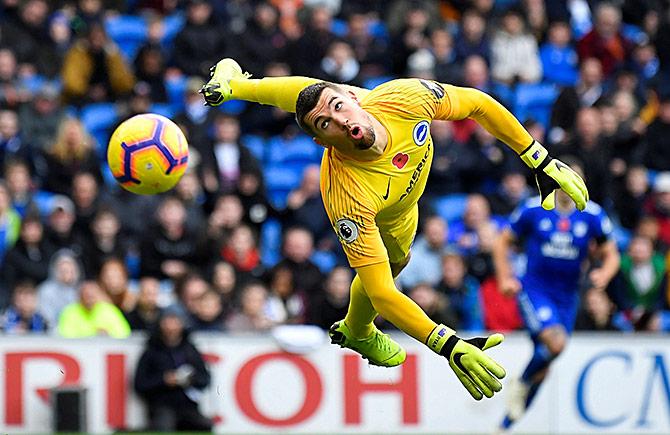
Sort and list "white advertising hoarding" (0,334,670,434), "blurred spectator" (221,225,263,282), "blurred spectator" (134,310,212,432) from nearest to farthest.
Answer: "blurred spectator" (134,310,212,432)
"white advertising hoarding" (0,334,670,434)
"blurred spectator" (221,225,263,282)

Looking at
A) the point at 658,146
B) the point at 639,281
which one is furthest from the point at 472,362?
the point at 658,146

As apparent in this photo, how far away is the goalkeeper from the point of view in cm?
726

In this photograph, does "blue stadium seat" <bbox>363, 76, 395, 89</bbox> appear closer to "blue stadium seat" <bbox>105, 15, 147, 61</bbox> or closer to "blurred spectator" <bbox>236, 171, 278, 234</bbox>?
"blurred spectator" <bbox>236, 171, 278, 234</bbox>

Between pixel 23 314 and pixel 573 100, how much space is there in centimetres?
651

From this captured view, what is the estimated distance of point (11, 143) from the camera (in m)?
14.2

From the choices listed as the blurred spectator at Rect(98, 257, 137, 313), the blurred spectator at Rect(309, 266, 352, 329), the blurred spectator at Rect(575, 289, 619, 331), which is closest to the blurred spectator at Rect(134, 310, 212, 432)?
the blurred spectator at Rect(98, 257, 137, 313)

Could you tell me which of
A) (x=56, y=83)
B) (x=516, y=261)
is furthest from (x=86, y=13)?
(x=516, y=261)

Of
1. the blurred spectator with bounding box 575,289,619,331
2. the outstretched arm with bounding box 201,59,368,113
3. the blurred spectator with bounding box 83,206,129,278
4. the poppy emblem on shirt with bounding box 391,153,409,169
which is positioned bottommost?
the blurred spectator with bounding box 575,289,619,331

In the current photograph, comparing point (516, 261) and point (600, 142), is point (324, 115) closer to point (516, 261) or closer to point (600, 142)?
point (516, 261)

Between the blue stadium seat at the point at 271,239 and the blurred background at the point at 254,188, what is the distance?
2 centimetres

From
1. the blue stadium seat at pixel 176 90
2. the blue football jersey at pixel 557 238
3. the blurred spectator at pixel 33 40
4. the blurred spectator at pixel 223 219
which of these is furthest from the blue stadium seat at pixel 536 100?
the blurred spectator at pixel 33 40

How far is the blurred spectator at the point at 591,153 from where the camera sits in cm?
1454

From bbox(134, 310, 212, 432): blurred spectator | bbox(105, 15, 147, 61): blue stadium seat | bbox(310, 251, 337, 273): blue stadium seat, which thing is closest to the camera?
bbox(134, 310, 212, 432): blurred spectator

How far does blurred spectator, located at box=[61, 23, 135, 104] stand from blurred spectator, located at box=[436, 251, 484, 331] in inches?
176
